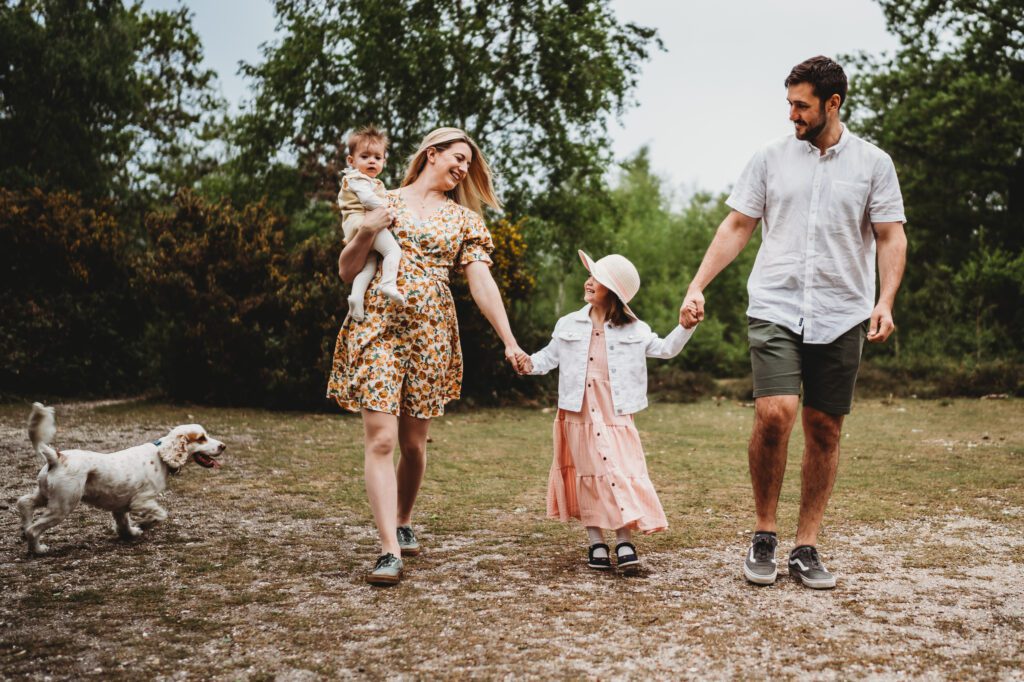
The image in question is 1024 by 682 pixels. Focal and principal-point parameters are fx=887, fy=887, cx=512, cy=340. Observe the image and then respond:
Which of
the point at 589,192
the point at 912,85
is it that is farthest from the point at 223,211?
the point at 912,85

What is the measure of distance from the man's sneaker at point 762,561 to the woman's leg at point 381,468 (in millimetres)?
1558

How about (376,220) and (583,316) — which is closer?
(376,220)

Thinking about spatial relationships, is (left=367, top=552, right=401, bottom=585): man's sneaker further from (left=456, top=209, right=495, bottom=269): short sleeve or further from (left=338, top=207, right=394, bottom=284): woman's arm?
(left=456, top=209, right=495, bottom=269): short sleeve

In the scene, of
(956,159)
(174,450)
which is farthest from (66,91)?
(956,159)

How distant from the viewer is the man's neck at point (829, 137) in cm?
392

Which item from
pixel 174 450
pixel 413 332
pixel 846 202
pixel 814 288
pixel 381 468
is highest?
pixel 846 202

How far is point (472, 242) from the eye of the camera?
439cm

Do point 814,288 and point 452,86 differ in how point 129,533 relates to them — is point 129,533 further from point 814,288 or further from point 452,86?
point 452,86

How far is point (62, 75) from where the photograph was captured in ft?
60.5

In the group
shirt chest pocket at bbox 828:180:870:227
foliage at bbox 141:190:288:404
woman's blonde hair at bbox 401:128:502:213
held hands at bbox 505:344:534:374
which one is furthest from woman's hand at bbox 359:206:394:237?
foliage at bbox 141:190:288:404

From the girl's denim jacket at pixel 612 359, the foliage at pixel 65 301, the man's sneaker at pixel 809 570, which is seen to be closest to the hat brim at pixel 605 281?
the girl's denim jacket at pixel 612 359

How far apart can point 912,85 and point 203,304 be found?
20.4m

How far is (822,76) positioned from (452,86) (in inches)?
664

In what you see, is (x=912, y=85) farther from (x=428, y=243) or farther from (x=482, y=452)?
(x=428, y=243)
